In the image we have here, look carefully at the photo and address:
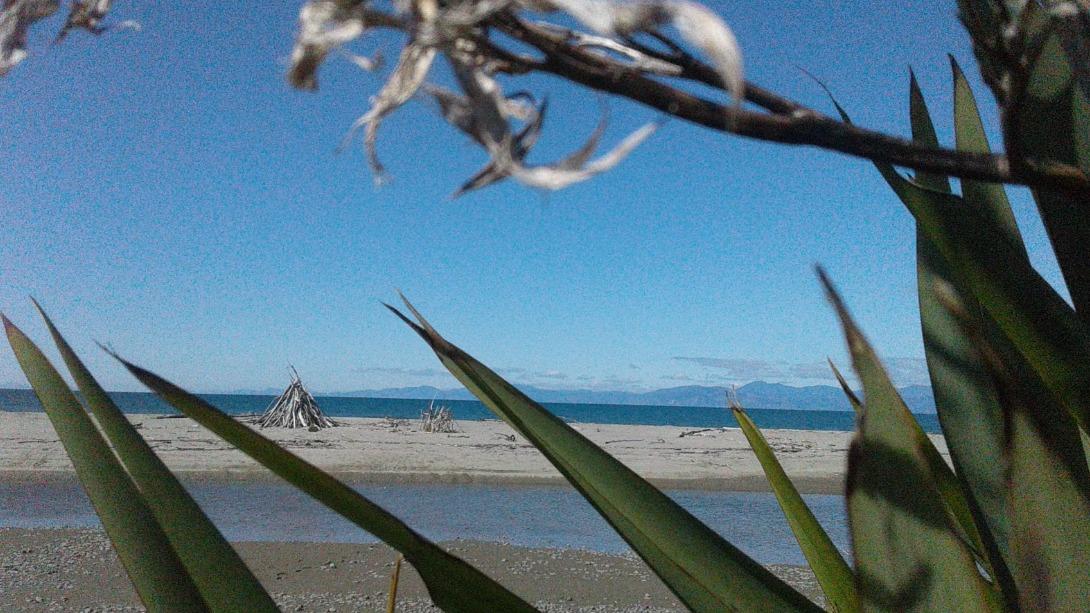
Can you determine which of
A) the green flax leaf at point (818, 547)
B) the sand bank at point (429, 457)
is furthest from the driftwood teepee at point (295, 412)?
the green flax leaf at point (818, 547)

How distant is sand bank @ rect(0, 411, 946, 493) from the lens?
9812 millimetres

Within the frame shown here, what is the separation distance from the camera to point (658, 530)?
2.09ft

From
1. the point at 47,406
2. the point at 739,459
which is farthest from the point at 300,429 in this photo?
the point at 47,406

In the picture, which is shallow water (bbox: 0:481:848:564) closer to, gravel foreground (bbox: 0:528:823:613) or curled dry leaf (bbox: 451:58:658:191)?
gravel foreground (bbox: 0:528:823:613)

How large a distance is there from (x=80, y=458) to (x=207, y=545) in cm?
12

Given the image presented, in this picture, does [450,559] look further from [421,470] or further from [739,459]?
[739,459]

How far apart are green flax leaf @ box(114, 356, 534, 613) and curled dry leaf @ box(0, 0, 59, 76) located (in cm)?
23

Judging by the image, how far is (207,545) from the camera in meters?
0.51

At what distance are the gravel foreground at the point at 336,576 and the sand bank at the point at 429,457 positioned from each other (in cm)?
348

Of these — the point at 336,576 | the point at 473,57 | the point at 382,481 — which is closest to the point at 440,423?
the point at 382,481

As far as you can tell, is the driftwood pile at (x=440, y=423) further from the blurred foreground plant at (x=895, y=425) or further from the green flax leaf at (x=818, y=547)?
the blurred foreground plant at (x=895, y=425)

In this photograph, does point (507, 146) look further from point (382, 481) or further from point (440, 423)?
point (440, 423)

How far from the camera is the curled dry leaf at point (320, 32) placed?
0.91 ft

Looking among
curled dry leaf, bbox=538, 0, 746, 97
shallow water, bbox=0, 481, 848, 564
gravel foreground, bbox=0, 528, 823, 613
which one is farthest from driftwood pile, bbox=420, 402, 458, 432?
curled dry leaf, bbox=538, 0, 746, 97
